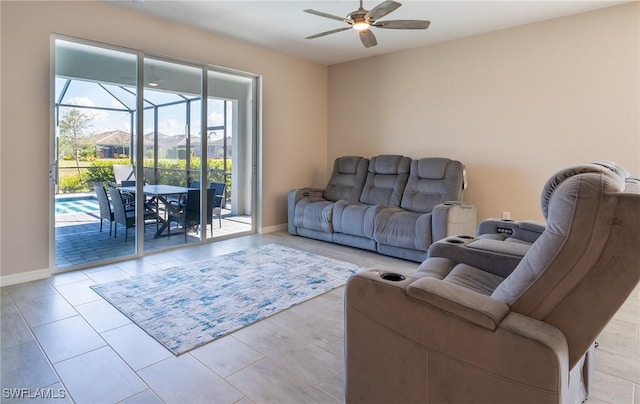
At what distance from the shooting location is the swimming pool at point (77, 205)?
3.63 metres

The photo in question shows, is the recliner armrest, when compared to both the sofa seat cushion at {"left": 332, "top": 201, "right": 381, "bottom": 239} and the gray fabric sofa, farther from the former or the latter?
the sofa seat cushion at {"left": 332, "top": 201, "right": 381, "bottom": 239}

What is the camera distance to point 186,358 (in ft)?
6.88

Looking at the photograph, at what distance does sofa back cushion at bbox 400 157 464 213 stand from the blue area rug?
1.27 m

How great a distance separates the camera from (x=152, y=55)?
163 inches

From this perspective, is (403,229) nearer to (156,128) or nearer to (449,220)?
(449,220)

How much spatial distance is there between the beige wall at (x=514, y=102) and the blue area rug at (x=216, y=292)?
232 centimetres

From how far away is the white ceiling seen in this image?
3.70m

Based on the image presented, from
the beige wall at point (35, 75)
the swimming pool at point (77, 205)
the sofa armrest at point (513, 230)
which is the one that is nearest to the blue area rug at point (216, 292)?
the beige wall at point (35, 75)

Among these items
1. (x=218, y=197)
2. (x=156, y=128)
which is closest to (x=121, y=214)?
(x=156, y=128)

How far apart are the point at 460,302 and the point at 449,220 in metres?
2.66

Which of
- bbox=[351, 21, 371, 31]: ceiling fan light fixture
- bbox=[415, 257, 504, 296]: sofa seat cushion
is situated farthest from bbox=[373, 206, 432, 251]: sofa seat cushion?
bbox=[351, 21, 371, 31]: ceiling fan light fixture

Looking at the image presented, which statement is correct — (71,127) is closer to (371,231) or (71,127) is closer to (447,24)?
(371,231)

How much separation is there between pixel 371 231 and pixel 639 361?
265 cm

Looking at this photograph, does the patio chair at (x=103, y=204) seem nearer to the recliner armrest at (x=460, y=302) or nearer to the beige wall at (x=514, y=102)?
the beige wall at (x=514, y=102)
